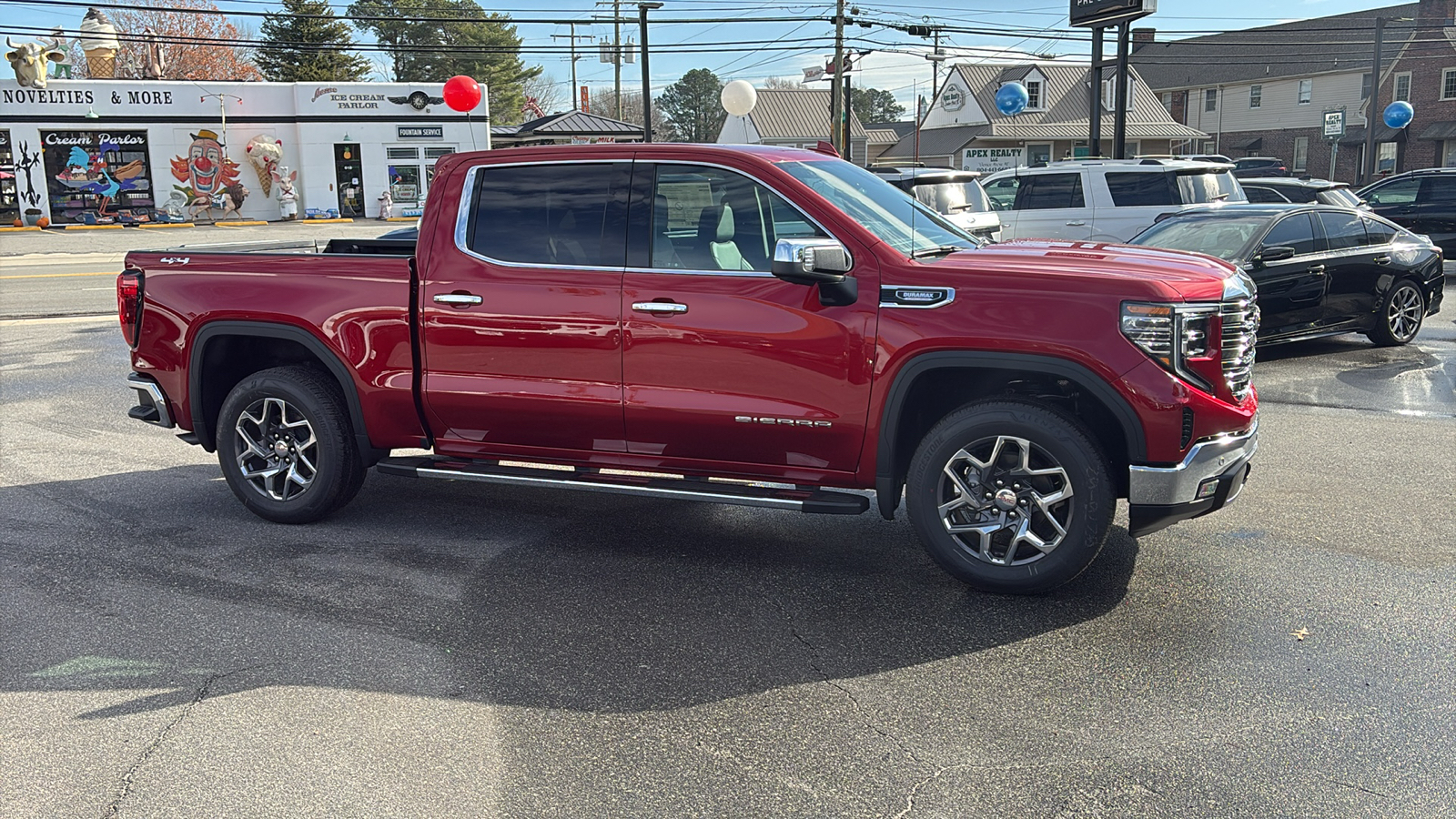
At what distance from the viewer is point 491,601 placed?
4.83m

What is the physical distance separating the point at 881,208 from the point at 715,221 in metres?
0.80

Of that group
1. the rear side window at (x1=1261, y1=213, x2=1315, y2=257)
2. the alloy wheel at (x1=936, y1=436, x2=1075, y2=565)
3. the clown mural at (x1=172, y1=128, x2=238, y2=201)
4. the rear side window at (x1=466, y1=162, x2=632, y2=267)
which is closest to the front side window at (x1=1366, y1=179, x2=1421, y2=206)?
the rear side window at (x1=1261, y1=213, x2=1315, y2=257)

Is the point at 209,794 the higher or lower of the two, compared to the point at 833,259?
lower

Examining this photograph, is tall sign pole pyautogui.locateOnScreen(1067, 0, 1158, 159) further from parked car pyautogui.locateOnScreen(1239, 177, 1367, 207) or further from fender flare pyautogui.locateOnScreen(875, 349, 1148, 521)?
fender flare pyautogui.locateOnScreen(875, 349, 1148, 521)

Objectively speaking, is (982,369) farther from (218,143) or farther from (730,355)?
(218,143)

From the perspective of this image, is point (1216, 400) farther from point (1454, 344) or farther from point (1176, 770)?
point (1454, 344)

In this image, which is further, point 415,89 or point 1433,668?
point 415,89

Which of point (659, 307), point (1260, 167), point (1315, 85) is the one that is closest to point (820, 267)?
point (659, 307)

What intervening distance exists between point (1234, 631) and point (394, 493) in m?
4.52

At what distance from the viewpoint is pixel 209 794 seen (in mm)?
3309

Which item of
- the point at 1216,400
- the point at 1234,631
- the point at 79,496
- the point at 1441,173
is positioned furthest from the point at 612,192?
the point at 1441,173

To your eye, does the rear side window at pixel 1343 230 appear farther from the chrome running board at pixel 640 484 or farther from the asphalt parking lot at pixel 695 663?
the chrome running board at pixel 640 484

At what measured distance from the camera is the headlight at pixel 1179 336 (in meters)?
4.33

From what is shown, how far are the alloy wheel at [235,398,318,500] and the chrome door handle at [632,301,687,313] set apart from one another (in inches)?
78.2
